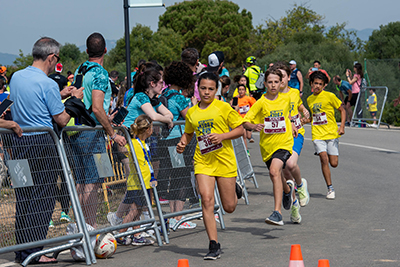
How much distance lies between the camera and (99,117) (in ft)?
20.4

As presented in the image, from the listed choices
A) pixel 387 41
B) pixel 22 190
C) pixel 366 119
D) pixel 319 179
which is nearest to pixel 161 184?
pixel 22 190

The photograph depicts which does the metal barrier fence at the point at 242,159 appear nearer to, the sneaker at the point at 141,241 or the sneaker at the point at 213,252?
the sneaker at the point at 141,241

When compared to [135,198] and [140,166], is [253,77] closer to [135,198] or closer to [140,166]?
[140,166]

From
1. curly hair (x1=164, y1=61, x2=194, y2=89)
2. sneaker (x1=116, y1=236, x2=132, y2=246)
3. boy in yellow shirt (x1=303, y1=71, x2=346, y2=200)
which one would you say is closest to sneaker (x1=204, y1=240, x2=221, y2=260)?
sneaker (x1=116, y1=236, x2=132, y2=246)

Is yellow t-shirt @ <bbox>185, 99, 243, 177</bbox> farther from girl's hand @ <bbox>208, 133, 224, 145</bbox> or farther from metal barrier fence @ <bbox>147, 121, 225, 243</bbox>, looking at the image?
metal barrier fence @ <bbox>147, 121, 225, 243</bbox>

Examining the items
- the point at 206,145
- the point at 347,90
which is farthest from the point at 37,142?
the point at 347,90

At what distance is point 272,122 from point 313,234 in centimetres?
156

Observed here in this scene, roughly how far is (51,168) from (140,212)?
53.5 inches

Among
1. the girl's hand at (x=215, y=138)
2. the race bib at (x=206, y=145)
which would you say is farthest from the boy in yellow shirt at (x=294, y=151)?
the girl's hand at (x=215, y=138)

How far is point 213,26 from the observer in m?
76.0

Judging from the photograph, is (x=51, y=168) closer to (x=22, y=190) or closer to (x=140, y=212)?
(x=22, y=190)

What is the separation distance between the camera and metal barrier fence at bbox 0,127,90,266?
17.3 ft

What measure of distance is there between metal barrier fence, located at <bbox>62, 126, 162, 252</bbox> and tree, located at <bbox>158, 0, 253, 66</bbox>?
212ft

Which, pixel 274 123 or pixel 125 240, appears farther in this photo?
pixel 274 123
